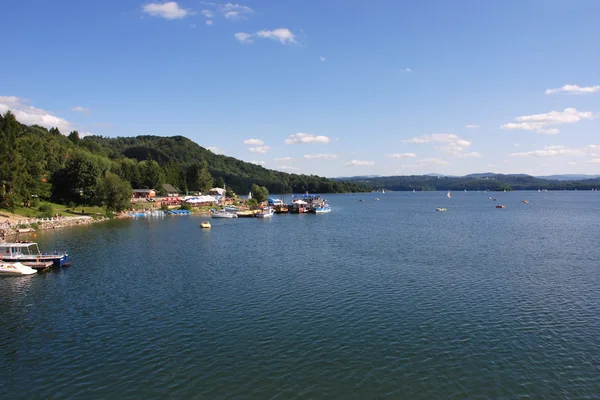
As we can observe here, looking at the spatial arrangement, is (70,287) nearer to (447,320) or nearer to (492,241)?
(447,320)

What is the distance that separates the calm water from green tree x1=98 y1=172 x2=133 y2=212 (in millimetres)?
49291

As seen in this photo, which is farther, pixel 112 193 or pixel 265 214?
pixel 265 214

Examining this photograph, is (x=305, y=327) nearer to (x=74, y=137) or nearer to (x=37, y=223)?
(x=37, y=223)

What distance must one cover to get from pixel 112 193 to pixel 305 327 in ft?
266

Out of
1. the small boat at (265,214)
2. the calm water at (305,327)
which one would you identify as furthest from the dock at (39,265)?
the small boat at (265,214)

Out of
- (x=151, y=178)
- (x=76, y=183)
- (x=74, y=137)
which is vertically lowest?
(x=76, y=183)

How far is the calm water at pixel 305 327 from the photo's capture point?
17.8m

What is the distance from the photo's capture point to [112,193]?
92.1 metres

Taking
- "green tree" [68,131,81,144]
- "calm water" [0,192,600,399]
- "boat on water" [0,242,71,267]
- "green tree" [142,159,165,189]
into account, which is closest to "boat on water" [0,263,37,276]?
"calm water" [0,192,600,399]

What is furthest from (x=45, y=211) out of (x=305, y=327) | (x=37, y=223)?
(x=305, y=327)

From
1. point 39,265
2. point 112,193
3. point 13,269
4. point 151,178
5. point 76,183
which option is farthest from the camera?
point 151,178

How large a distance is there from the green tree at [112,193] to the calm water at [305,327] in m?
49.3

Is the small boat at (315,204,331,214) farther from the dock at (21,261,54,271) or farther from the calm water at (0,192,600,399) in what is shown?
the dock at (21,261,54,271)

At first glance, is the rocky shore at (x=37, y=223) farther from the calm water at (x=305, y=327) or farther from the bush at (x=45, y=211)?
the calm water at (x=305, y=327)
